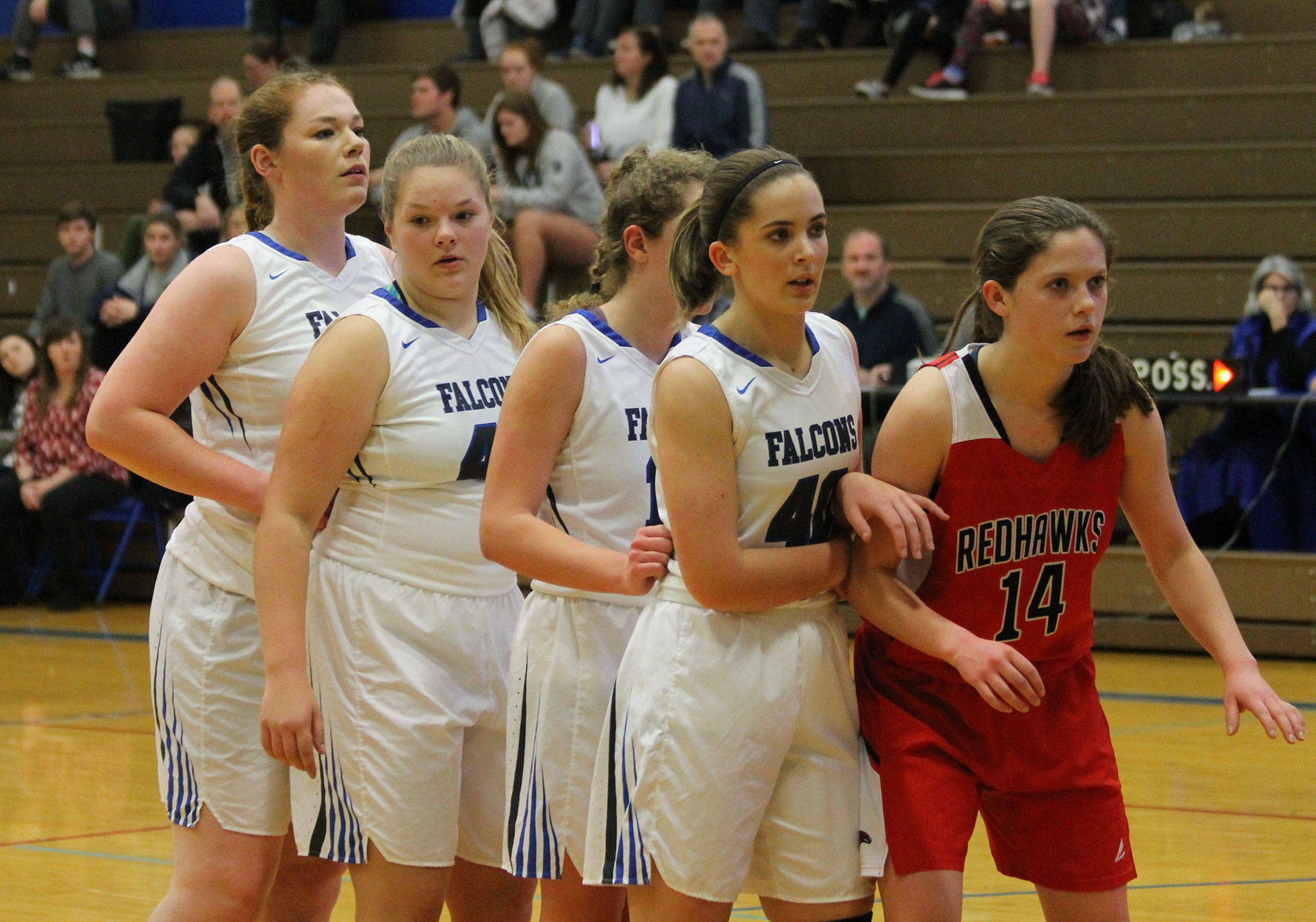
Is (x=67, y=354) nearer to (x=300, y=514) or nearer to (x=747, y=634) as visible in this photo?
(x=300, y=514)

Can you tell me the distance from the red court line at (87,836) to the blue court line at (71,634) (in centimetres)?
316

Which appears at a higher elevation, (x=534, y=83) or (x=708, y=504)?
(x=708, y=504)

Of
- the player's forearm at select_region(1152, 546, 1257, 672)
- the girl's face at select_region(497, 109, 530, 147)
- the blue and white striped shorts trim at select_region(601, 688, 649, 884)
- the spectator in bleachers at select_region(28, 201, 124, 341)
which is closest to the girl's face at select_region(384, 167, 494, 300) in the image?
the blue and white striped shorts trim at select_region(601, 688, 649, 884)

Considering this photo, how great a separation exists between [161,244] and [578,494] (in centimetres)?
696

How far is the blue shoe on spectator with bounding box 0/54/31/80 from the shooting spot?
12539mm

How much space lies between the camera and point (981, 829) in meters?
4.77

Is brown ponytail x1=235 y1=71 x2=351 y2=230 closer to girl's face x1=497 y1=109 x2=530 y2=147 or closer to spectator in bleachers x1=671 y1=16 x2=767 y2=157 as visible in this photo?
girl's face x1=497 y1=109 x2=530 y2=147

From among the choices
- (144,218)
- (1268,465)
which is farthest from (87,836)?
(144,218)

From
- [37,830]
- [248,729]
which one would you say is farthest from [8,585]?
[248,729]

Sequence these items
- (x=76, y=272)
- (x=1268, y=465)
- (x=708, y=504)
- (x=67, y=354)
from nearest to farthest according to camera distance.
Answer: (x=708, y=504), (x=1268, y=465), (x=67, y=354), (x=76, y=272)

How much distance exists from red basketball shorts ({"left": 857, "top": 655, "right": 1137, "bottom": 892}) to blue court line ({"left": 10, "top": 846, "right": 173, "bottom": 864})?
2.46 m

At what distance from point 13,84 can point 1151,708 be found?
32.4ft

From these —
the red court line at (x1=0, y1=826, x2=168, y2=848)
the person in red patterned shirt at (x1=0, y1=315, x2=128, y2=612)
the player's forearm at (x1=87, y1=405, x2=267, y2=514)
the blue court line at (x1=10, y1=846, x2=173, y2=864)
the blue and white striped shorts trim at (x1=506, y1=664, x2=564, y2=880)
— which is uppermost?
the player's forearm at (x1=87, y1=405, x2=267, y2=514)

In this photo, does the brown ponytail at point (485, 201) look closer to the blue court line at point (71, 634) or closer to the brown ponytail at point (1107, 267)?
the brown ponytail at point (1107, 267)
